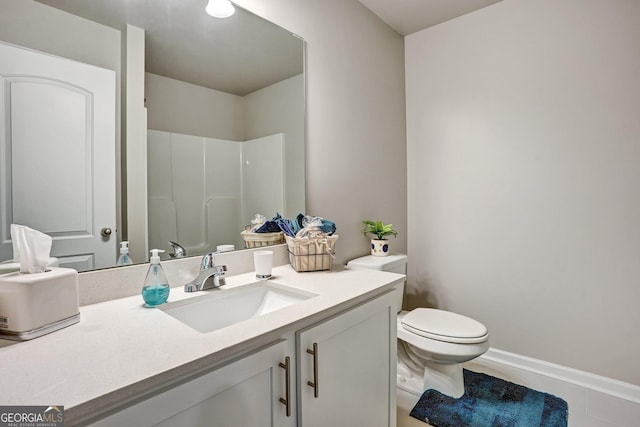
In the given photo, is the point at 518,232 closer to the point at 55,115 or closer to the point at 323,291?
the point at 323,291

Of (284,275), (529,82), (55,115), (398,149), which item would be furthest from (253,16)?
(529,82)

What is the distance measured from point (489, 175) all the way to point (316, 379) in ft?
6.05

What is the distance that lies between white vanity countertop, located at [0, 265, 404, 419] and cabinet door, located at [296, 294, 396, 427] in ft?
0.29

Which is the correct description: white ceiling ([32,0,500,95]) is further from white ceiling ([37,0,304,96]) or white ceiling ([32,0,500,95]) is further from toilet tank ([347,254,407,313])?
toilet tank ([347,254,407,313])

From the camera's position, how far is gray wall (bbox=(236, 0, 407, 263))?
1751 millimetres

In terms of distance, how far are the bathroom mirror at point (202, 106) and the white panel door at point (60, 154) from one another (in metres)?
0.03

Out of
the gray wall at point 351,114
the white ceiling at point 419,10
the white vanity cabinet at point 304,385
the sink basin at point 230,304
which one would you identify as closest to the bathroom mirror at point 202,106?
the gray wall at point 351,114

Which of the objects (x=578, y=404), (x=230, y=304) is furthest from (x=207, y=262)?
(x=578, y=404)

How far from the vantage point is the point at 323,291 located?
3.67 ft

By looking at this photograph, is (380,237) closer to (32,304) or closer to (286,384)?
(286,384)

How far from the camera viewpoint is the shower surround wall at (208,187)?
3.81ft

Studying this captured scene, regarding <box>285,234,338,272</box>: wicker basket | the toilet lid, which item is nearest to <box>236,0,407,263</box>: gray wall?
<box>285,234,338,272</box>: wicker basket

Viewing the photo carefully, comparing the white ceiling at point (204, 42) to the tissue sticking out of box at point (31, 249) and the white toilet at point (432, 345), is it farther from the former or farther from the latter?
the white toilet at point (432, 345)

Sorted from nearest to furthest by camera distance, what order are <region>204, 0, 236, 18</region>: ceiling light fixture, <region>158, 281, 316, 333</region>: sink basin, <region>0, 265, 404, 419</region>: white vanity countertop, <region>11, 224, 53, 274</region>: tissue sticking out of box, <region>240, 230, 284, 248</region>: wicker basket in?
1. <region>0, 265, 404, 419</region>: white vanity countertop
2. <region>11, 224, 53, 274</region>: tissue sticking out of box
3. <region>158, 281, 316, 333</region>: sink basin
4. <region>204, 0, 236, 18</region>: ceiling light fixture
5. <region>240, 230, 284, 248</region>: wicker basket
